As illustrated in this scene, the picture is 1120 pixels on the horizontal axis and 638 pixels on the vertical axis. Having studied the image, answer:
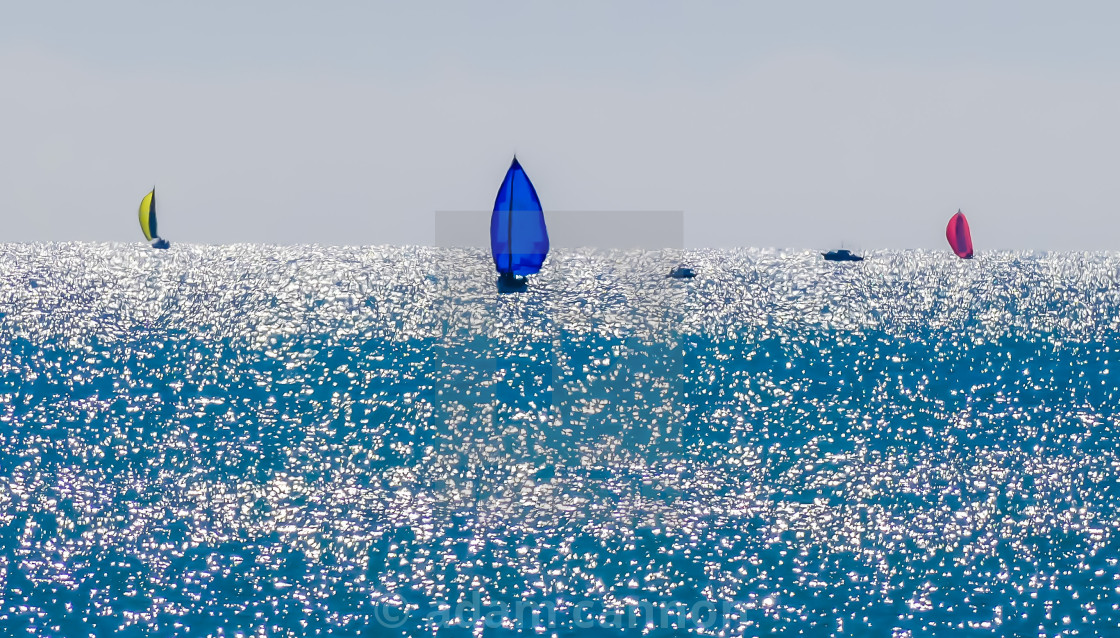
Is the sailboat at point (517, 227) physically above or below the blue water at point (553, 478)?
above

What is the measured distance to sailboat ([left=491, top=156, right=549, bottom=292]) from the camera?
74.1 meters

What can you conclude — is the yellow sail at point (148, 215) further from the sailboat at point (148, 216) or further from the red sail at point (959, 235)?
the red sail at point (959, 235)

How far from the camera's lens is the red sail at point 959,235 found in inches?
5015

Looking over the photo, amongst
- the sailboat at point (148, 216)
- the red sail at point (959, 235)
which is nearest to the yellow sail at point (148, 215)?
the sailboat at point (148, 216)

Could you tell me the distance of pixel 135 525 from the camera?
40.7 meters

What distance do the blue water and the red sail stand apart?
16.8 metres

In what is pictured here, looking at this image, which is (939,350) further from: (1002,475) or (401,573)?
(401,573)

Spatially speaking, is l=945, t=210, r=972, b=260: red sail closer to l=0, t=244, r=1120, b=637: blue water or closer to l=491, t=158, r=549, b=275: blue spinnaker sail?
l=0, t=244, r=1120, b=637: blue water

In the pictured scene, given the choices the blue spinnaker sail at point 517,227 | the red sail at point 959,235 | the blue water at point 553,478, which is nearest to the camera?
the blue water at point 553,478

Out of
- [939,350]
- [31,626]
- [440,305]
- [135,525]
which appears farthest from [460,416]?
[440,305]

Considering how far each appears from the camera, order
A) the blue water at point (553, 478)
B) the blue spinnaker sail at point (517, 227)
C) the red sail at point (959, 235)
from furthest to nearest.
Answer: the red sail at point (959, 235) → the blue spinnaker sail at point (517, 227) → the blue water at point (553, 478)

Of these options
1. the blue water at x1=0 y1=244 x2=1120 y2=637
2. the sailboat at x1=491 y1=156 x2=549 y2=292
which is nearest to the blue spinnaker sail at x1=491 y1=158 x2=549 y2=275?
the sailboat at x1=491 y1=156 x2=549 y2=292

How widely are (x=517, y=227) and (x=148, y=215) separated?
233 ft

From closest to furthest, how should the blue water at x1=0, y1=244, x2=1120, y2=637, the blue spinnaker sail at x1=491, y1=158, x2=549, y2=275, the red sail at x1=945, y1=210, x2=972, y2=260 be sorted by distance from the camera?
the blue water at x1=0, y1=244, x2=1120, y2=637 → the blue spinnaker sail at x1=491, y1=158, x2=549, y2=275 → the red sail at x1=945, y1=210, x2=972, y2=260
